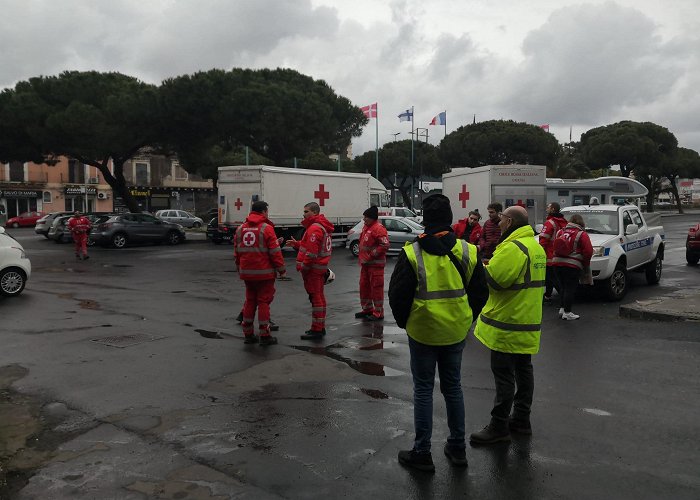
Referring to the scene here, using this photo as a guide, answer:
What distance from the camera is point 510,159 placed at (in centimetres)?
5356

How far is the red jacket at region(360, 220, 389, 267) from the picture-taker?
8.83 m

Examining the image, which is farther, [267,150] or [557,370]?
[267,150]

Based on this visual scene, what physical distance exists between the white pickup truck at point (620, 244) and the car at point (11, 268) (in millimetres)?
10242

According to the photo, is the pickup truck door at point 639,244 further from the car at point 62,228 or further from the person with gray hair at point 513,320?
the car at point 62,228

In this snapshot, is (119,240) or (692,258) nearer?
(692,258)

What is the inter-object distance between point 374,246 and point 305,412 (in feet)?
13.5

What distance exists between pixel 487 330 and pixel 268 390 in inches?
86.0

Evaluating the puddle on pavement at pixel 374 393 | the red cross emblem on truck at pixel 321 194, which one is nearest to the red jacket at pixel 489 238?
the puddle on pavement at pixel 374 393

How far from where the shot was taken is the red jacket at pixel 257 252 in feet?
23.8

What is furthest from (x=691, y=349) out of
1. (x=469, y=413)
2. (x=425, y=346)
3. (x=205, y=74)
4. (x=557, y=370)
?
(x=205, y=74)

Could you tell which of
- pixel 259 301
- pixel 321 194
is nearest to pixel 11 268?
pixel 259 301

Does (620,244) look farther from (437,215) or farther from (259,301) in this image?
(437,215)

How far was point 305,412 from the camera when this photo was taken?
502 centimetres

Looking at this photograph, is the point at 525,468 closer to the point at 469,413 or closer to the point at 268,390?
the point at 469,413
